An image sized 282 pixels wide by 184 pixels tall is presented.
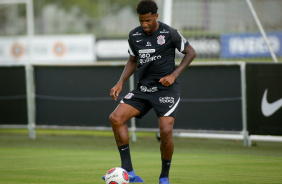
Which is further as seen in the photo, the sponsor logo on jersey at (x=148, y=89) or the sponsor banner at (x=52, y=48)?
the sponsor banner at (x=52, y=48)

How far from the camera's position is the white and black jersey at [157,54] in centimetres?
757

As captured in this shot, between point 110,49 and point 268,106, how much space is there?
21081 mm

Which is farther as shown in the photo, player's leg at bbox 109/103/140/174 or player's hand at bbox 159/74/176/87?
player's leg at bbox 109/103/140/174

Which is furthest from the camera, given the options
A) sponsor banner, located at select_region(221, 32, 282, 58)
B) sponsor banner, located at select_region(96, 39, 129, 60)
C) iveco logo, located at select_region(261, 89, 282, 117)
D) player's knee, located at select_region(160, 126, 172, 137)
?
sponsor banner, located at select_region(96, 39, 129, 60)

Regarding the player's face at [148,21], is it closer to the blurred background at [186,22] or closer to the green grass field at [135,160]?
the green grass field at [135,160]

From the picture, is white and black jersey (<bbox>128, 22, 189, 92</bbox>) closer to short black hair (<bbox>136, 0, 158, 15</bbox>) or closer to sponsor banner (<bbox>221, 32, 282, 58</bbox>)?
short black hair (<bbox>136, 0, 158, 15</bbox>)

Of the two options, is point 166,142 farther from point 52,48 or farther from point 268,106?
point 52,48

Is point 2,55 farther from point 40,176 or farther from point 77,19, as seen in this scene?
point 40,176

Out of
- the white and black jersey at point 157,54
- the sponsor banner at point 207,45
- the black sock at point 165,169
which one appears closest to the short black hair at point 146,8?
the white and black jersey at point 157,54

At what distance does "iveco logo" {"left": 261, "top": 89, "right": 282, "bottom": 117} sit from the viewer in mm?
12250

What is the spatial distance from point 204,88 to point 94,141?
296cm

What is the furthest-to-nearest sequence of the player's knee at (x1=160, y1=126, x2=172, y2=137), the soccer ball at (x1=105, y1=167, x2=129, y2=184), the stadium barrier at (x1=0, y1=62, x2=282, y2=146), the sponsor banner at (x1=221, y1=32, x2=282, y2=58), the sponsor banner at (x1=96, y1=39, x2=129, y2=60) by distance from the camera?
the sponsor banner at (x1=96, y1=39, x2=129, y2=60), the sponsor banner at (x1=221, y1=32, x2=282, y2=58), the stadium barrier at (x1=0, y1=62, x2=282, y2=146), the player's knee at (x1=160, y1=126, x2=172, y2=137), the soccer ball at (x1=105, y1=167, x2=129, y2=184)

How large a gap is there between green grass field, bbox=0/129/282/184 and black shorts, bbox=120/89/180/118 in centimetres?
93

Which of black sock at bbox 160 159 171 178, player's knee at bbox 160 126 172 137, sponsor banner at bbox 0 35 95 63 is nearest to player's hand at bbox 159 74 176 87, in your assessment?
player's knee at bbox 160 126 172 137
